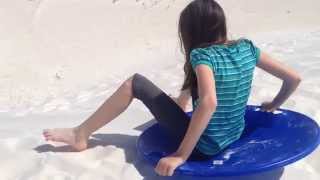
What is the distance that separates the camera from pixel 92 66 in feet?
16.4

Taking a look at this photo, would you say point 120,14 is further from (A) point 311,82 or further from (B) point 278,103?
(B) point 278,103

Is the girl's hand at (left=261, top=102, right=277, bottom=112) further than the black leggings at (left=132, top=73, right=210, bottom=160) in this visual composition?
Yes

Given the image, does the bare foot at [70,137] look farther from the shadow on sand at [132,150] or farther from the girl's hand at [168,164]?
the girl's hand at [168,164]

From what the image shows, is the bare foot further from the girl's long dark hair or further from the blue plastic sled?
the girl's long dark hair

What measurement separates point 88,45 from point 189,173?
11.1 feet

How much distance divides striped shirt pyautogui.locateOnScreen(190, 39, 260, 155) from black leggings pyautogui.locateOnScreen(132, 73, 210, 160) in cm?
13

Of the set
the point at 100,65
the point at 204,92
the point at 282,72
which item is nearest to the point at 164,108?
the point at 204,92

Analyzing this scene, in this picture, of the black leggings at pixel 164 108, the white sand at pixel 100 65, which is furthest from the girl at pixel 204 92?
the white sand at pixel 100 65

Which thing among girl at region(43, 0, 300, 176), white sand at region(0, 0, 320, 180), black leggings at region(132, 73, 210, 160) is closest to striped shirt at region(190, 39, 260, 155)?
girl at region(43, 0, 300, 176)

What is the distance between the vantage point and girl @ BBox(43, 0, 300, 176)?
222 cm

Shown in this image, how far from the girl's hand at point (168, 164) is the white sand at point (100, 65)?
0.66ft

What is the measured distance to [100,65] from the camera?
503 centimetres

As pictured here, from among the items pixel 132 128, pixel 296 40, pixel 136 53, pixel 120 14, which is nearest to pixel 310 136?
pixel 132 128

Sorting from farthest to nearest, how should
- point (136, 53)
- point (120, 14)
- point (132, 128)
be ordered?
point (120, 14) → point (136, 53) → point (132, 128)
